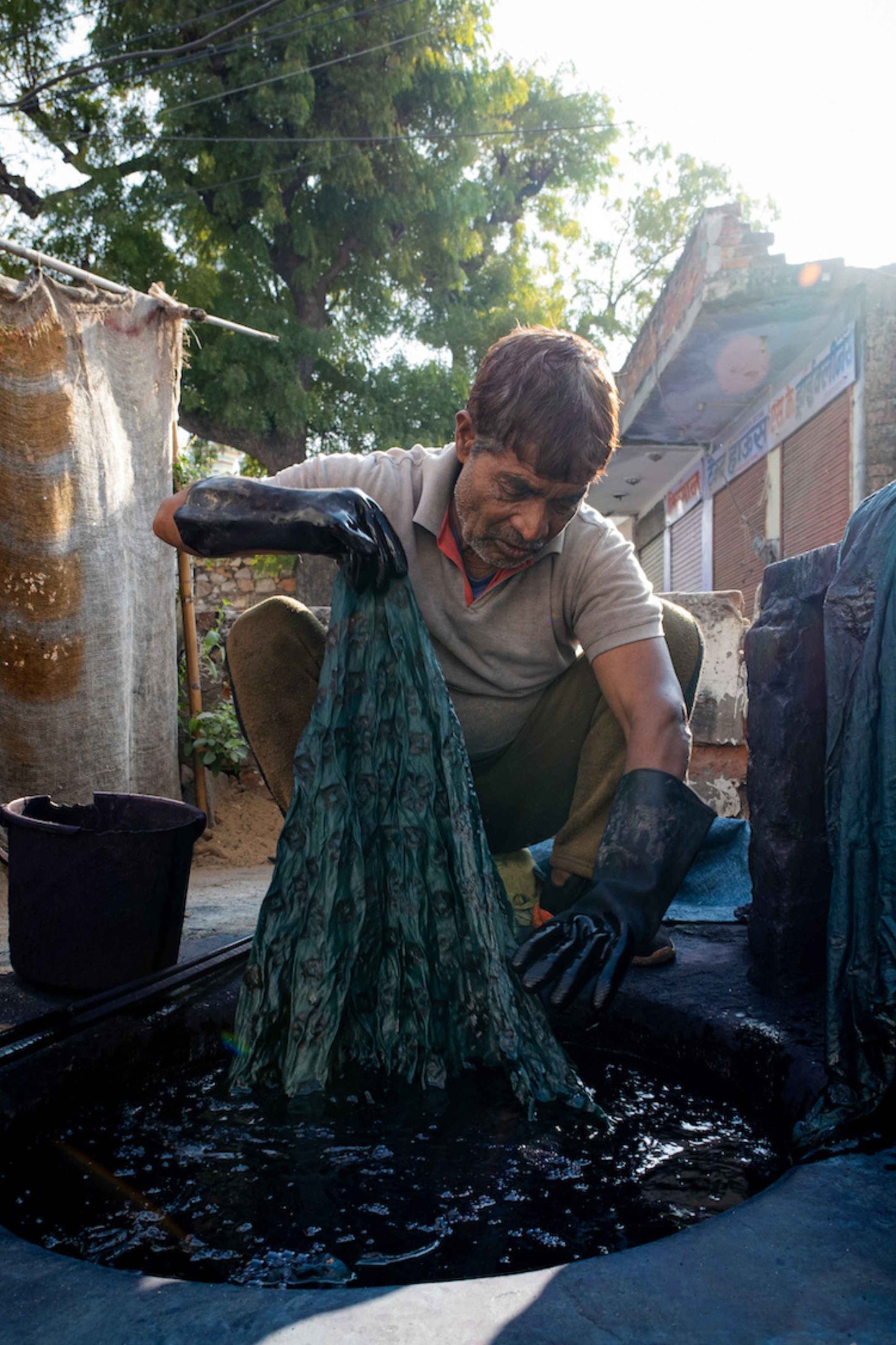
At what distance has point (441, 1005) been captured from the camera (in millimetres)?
1584

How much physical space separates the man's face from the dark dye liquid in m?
1.00

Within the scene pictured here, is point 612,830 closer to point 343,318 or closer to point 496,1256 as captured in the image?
point 496,1256

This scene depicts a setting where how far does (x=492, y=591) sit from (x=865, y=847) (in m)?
1.02

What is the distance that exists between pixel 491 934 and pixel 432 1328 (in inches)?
28.0

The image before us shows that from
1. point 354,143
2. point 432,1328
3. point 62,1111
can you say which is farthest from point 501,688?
point 354,143

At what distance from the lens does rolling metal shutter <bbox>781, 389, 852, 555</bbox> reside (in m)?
7.08

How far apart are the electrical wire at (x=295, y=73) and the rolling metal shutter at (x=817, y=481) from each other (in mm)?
6820

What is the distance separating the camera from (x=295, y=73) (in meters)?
10.6

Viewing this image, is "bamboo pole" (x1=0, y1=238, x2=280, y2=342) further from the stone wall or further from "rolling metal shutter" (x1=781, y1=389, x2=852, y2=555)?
"rolling metal shutter" (x1=781, y1=389, x2=852, y2=555)

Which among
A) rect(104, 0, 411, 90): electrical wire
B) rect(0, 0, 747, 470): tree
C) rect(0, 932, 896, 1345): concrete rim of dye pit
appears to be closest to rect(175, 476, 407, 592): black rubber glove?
rect(0, 932, 896, 1345): concrete rim of dye pit

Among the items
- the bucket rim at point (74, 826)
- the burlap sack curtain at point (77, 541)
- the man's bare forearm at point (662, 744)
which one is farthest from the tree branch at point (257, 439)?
the man's bare forearm at point (662, 744)

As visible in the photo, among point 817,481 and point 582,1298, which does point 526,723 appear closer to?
point 582,1298

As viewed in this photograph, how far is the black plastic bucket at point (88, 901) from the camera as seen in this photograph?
204 cm

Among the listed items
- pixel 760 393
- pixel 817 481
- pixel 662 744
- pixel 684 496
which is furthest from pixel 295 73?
pixel 662 744
